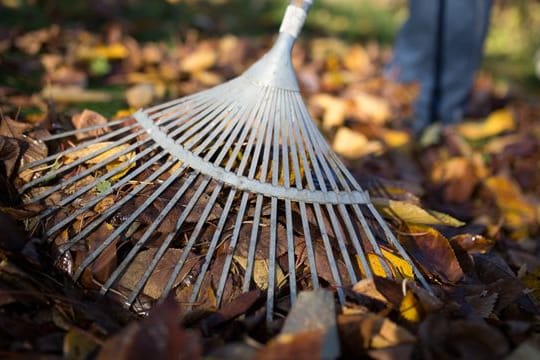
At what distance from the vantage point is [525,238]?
68.7 inches

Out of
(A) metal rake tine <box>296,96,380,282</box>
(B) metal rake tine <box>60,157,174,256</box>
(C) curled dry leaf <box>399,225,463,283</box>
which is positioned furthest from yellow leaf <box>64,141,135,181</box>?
(C) curled dry leaf <box>399,225,463,283</box>

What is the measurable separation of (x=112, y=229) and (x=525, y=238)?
1363mm

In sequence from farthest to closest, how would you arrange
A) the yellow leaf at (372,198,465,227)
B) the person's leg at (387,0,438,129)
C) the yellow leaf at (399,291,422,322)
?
the person's leg at (387,0,438,129) → the yellow leaf at (372,198,465,227) → the yellow leaf at (399,291,422,322)

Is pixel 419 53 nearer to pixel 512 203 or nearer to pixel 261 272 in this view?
pixel 512 203

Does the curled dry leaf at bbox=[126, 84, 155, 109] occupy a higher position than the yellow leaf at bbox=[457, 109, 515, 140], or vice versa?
the curled dry leaf at bbox=[126, 84, 155, 109]

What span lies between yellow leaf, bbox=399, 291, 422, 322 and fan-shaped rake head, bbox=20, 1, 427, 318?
0.38 feet

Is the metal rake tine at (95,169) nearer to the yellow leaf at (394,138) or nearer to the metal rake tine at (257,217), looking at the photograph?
the metal rake tine at (257,217)

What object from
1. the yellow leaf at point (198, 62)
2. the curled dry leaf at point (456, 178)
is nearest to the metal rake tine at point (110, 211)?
the curled dry leaf at point (456, 178)

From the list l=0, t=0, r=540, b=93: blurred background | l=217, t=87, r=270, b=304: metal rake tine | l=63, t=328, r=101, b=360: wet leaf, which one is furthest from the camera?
l=0, t=0, r=540, b=93: blurred background

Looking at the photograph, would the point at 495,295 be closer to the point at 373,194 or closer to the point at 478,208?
the point at 373,194

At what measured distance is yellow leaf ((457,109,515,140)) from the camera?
260 cm

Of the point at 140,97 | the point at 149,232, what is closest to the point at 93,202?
the point at 149,232

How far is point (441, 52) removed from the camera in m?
2.62

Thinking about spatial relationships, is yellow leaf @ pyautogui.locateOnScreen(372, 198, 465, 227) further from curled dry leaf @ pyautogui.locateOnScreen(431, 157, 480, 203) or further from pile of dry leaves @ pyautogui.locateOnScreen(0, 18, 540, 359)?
curled dry leaf @ pyautogui.locateOnScreen(431, 157, 480, 203)
